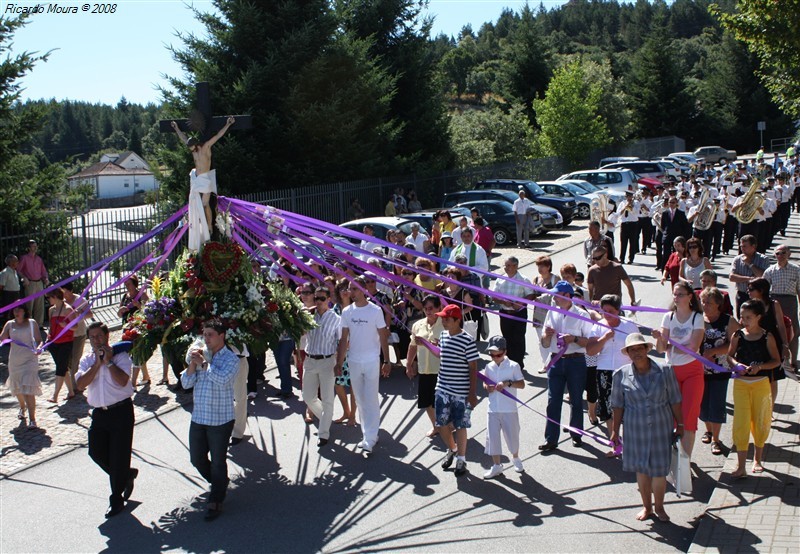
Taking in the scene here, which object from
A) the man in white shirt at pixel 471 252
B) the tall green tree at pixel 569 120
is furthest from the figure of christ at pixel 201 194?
the tall green tree at pixel 569 120

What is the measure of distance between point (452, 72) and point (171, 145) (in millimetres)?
71097

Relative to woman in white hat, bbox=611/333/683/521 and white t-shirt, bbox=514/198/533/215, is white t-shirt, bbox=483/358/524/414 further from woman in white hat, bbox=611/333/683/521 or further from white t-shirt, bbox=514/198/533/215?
white t-shirt, bbox=514/198/533/215

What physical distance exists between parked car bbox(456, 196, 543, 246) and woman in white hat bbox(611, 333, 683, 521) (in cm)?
1896

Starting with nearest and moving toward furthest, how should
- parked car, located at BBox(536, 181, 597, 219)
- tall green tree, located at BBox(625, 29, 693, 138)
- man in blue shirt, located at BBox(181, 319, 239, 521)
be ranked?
man in blue shirt, located at BBox(181, 319, 239, 521), parked car, located at BBox(536, 181, 597, 219), tall green tree, located at BBox(625, 29, 693, 138)

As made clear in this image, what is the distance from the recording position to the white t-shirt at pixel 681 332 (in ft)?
26.7

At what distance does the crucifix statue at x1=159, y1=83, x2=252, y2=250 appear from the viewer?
8.72 meters

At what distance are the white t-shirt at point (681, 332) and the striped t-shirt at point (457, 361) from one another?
199 cm

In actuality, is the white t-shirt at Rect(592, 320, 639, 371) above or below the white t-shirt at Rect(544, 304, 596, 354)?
below

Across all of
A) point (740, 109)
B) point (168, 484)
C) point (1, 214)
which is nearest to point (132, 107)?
point (740, 109)

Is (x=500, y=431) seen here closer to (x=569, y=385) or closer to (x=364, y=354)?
(x=569, y=385)

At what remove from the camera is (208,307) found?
8.55m

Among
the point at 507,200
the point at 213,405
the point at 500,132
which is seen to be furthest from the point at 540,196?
the point at 213,405

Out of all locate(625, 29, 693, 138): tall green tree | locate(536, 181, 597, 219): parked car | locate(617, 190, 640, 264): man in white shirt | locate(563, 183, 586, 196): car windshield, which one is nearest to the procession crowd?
locate(617, 190, 640, 264): man in white shirt

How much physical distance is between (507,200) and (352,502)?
70.9ft
